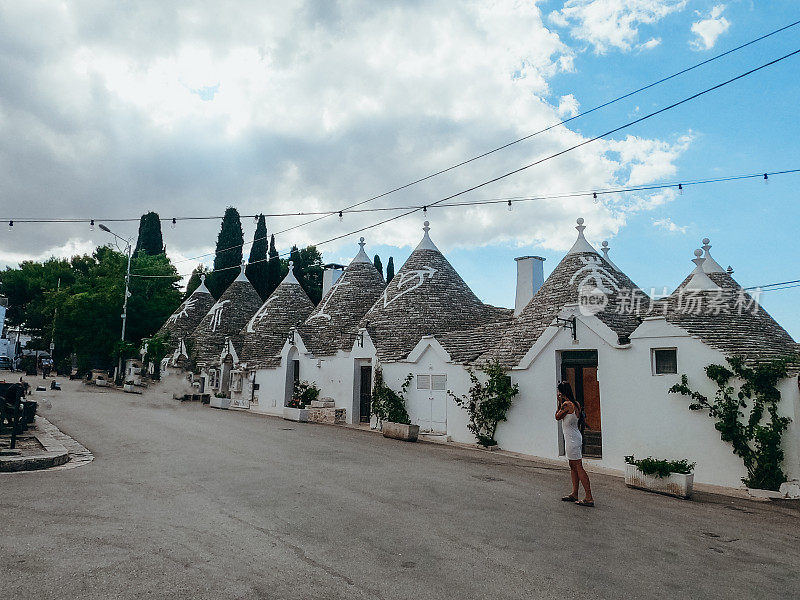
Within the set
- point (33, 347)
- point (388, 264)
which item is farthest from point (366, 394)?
point (33, 347)

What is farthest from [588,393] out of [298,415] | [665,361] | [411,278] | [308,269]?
[308,269]

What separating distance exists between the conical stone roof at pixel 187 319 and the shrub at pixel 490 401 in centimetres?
2619

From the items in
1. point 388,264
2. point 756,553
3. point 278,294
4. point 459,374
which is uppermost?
point 388,264

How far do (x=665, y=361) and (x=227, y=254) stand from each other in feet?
133

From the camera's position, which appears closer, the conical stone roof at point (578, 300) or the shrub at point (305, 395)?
the conical stone roof at point (578, 300)

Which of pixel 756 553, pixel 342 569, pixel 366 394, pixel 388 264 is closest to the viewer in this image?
pixel 342 569

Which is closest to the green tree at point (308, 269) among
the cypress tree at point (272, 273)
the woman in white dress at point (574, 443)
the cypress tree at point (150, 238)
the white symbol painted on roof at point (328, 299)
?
the cypress tree at point (272, 273)

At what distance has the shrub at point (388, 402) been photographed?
17969 mm

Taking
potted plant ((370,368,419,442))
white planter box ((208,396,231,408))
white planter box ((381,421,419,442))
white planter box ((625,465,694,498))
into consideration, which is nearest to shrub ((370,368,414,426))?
potted plant ((370,368,419,442))

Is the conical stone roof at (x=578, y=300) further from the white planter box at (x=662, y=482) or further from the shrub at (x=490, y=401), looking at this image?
the white planter box at (x=662, y=482)

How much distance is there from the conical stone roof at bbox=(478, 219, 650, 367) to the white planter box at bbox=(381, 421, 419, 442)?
8.97ft

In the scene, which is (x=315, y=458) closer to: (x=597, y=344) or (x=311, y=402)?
(x=597, y=344)

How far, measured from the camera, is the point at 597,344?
507 inches

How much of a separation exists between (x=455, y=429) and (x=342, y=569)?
11967mm
